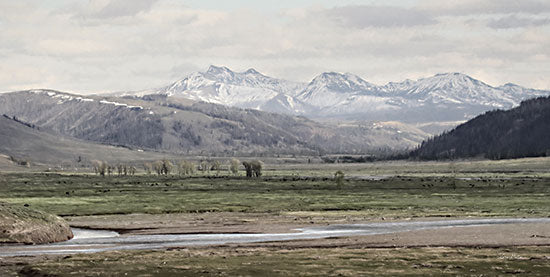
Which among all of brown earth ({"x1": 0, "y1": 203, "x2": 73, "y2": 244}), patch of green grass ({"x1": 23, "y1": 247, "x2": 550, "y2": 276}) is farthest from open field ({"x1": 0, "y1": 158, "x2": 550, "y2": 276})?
brown earth ({"x1": 0, "y1": 203, "x2": 73, "y2": 244})

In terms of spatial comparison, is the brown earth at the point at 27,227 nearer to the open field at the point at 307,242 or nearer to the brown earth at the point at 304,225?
the brown earth at the point at 304,225

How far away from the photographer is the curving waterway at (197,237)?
6456 centimetres

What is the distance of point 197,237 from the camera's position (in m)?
74.4

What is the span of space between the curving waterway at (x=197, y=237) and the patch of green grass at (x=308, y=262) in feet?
21.1

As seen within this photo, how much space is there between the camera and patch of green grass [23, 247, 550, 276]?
160 feet

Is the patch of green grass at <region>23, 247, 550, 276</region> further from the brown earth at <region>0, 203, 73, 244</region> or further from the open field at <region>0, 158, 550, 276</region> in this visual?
the brown earth at <region>0, 203, 73, 244</region>

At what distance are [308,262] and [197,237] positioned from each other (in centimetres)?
2303

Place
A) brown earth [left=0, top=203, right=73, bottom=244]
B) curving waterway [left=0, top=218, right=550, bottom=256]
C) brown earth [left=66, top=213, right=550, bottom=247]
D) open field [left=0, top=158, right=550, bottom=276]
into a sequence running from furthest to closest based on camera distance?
1. brown earth [left=0, top=203, right=73, bottom=244]
2. brown earth [left=66, top=213, right=550, bottom=247]
3. curving waterway [left=0, top=218, right=550, bottom=256]
4. open field [left=0, top=158, right=550, bottom=276]

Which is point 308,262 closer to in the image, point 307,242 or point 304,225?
point 307,242

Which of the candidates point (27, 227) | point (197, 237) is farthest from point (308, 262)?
point (27, 227)

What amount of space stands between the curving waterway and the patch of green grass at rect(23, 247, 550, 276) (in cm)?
643

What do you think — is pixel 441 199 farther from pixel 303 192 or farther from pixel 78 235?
pixel 78 235

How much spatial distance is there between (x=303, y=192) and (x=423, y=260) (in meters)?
102

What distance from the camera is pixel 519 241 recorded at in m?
65.2
